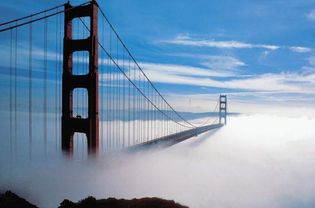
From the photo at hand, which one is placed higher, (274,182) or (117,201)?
(117,201)

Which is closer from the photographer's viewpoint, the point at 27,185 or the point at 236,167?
the point at 27,185

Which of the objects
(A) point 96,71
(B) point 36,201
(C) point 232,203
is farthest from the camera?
(C) point 232,203

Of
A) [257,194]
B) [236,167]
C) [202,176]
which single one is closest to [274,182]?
[236,167]

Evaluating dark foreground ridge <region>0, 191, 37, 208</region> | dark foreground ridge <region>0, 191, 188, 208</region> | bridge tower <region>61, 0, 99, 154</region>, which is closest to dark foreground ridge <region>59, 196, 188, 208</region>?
dark foreground ridge <region>0, 191, 188, 208</region>

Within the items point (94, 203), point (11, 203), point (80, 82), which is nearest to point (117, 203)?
point (94, 203)

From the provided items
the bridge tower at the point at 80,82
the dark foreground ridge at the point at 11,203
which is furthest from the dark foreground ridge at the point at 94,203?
the bridge tower at the point at 80,82

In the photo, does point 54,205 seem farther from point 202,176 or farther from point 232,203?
point 202,176

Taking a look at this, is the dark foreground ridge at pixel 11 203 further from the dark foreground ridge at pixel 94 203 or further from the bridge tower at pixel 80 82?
the bridge tower at pixel 80 82

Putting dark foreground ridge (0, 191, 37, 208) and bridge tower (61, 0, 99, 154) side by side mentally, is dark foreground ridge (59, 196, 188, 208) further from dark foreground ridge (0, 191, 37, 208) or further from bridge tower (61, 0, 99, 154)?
bridge tower (61, 0, 99, 154)

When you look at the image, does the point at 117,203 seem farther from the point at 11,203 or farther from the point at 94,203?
the point at 11,203
